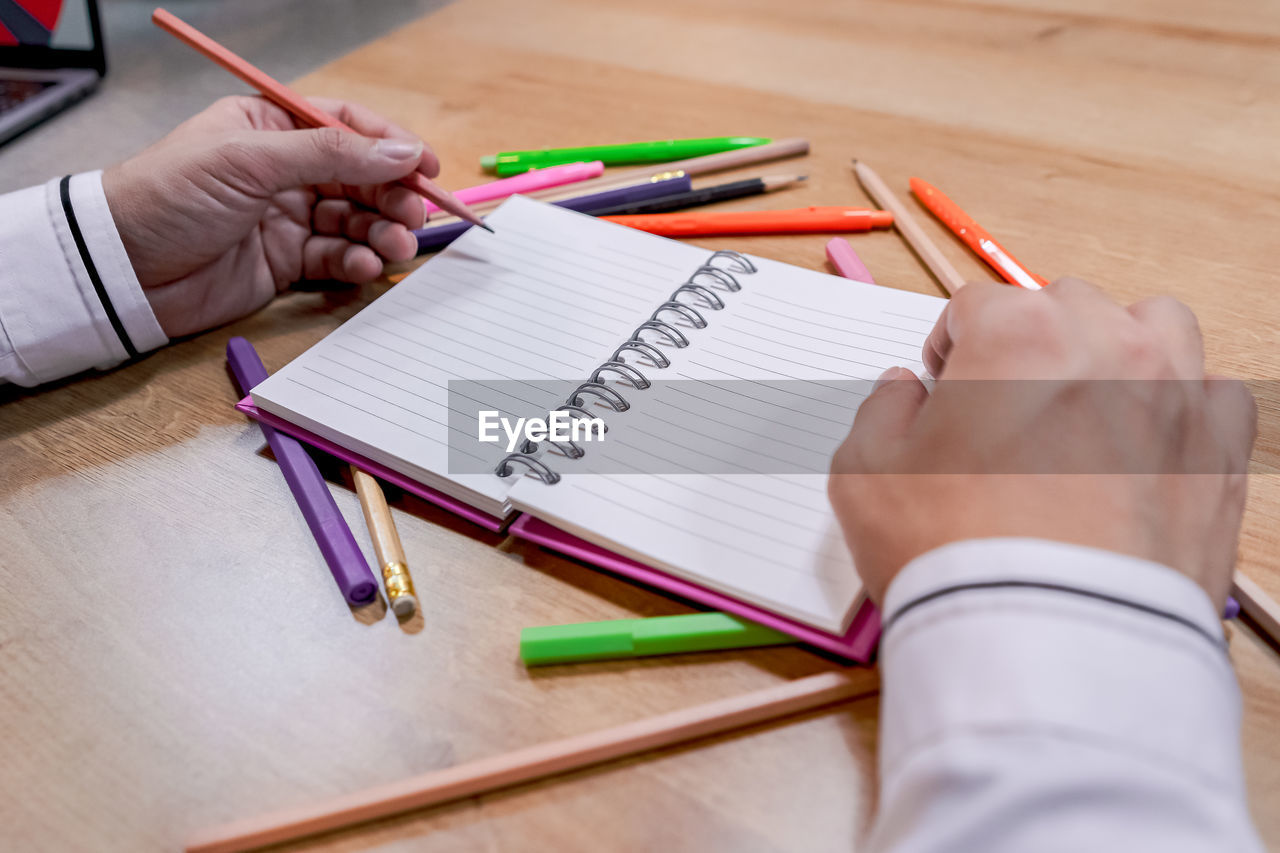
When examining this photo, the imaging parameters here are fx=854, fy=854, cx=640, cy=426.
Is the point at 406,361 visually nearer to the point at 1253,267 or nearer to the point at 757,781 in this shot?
the point at 757,781

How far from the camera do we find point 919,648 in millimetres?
356

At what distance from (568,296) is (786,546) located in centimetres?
29

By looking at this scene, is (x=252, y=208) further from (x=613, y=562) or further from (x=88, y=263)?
(x=613, y=562)

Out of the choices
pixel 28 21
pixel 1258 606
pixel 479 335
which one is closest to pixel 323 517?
pixel 479 335

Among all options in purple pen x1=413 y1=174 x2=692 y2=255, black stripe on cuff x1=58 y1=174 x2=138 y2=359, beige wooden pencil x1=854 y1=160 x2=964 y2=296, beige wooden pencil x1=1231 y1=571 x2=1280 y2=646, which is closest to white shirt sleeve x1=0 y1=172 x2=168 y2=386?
black stripe on cuff x1=58 y1=174 x2=138 y2=359

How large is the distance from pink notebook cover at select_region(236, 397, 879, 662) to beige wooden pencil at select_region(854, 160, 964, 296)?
13.6 inches

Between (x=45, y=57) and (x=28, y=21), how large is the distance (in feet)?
0.24

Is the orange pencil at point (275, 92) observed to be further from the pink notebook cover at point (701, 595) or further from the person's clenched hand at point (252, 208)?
the pink notebook cover at point (701, 595)

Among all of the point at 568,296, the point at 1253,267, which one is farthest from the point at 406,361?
the point at 1253,267

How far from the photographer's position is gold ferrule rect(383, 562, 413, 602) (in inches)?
18.2

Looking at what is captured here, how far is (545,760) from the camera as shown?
39 centimetres

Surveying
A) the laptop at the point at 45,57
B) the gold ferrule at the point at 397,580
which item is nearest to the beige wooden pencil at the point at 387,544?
the gold ferrule at the point at 397,580

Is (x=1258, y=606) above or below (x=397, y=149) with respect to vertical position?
below

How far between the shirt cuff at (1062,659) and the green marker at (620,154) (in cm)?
60
